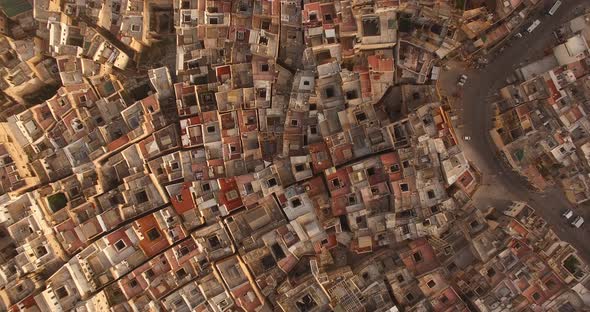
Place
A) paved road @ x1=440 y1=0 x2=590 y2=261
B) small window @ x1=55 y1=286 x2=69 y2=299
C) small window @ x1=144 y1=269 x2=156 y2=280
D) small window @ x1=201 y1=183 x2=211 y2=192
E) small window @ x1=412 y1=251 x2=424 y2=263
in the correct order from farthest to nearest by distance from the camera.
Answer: paved road @ x1=440 y1=0 x2=590 y2=261 < small window @ x1=201 y1=183 x2=211 y2=192 < small window @ x1=144 y1=269 x2=156 y2=280 < small window @ x1=55 y1=286 x2=69 y2=299 < small window @ x1=412 y1=251 x2=424 y2=263

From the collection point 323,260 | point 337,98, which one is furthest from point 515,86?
point 323,260

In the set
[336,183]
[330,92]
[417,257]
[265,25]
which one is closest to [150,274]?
[336,183]

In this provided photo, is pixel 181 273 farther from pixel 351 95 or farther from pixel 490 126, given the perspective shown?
pixel 490 126

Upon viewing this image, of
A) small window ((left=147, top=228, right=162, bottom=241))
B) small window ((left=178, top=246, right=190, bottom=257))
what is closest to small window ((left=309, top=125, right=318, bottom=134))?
small window ((left=178, top=246, right=190, bottom=257))

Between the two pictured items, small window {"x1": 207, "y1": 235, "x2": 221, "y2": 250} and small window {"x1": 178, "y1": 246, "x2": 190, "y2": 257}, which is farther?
small window {"x1": 207, "y1": 235, "x2": 221, "y2": 250}

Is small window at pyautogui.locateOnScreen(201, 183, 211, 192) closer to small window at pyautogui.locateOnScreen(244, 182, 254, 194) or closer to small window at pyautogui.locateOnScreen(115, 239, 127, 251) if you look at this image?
small window at pyautogui.locateOnScreen(244, 182, 254, 194)
